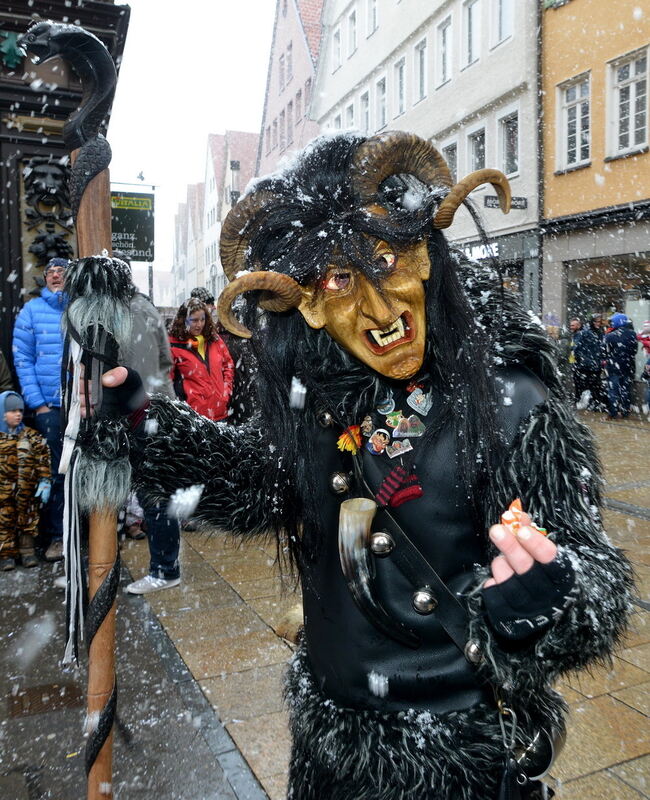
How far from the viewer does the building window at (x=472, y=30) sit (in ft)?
51.6

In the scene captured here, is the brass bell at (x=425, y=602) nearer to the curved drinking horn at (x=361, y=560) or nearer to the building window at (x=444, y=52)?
the curved drinking horn at (x=361, y=560)

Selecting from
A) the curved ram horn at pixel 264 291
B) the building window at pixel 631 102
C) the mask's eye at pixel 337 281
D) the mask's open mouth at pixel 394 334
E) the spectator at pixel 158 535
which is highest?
the building window at pixel 631 102

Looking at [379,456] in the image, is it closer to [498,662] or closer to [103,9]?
[498,662]

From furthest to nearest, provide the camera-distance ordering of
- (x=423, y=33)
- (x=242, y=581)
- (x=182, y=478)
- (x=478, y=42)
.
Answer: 1. (x=423, y=33)
2. (x=478, y=42)
3. (x=242, y=581)
4. (x=182, y=478)

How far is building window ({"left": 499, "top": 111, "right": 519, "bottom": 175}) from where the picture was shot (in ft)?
51.5

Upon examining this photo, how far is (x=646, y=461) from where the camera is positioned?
8312 millimetres

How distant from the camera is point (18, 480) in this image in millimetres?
4949

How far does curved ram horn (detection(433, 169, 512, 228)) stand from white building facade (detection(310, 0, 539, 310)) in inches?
483

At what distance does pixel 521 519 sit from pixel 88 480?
1162mm

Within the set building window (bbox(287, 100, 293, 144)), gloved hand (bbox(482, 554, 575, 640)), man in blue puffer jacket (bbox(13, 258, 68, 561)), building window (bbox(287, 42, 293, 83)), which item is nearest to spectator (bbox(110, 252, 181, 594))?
man in blue puffer jacket (bbox(13, 258, 68, 561))

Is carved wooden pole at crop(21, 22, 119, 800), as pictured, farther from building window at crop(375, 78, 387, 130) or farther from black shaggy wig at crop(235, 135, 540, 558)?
building window at crop(375, 78, 387, 130)

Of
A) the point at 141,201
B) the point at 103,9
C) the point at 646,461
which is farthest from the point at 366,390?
the point at 141,201

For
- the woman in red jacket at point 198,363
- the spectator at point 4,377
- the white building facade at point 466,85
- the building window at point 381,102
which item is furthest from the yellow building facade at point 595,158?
the spectator at point 4,377

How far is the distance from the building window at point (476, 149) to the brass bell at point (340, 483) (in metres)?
16.0
